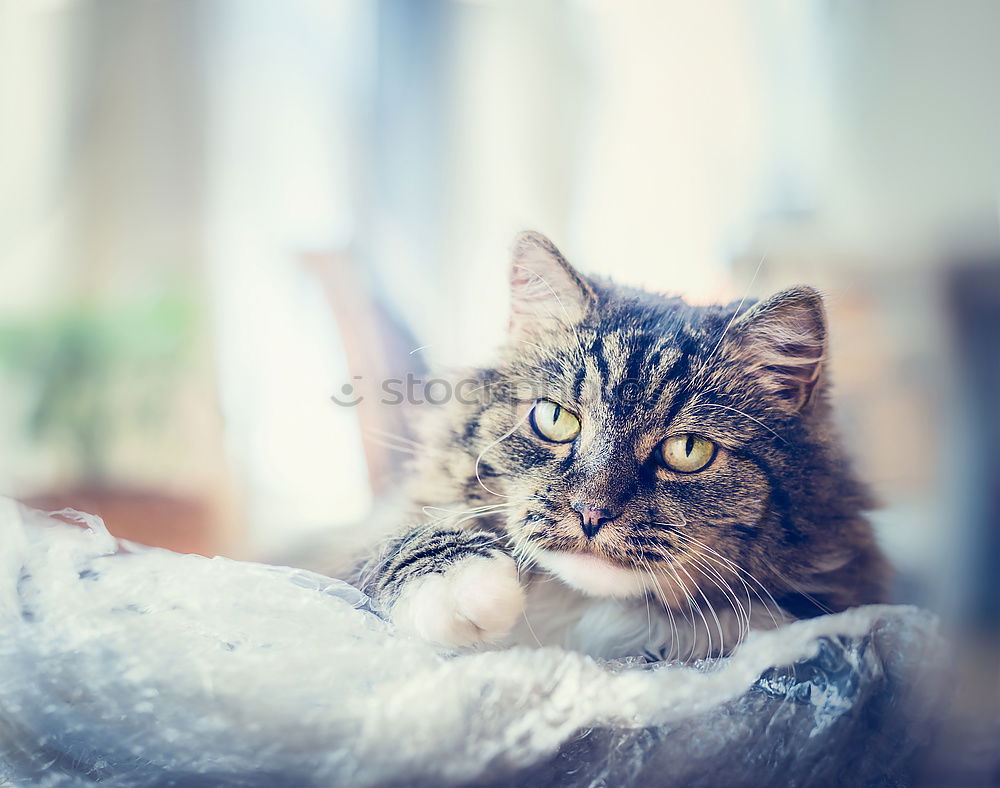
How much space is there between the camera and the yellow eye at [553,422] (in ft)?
2.49

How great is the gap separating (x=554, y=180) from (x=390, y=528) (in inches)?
19.8

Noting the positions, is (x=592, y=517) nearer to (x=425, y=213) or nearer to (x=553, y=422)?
(x=553, y=422)

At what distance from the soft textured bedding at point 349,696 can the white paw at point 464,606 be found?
0.02 meters

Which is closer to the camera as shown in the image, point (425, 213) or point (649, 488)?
point (649, 488)

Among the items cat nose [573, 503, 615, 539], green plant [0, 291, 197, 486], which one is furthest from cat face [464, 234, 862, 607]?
green plant [0, 291, 197, 486]

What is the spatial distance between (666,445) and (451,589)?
0.29 meters

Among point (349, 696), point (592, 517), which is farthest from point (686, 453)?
point (349, 696)

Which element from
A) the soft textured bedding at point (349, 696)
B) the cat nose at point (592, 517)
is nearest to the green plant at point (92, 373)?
the soft textured bedding at point (349, 696)

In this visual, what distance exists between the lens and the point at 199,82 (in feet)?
2.72

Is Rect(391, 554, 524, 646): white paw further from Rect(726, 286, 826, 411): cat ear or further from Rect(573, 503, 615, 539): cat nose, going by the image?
Rect(726, 286, 826, 411): cat ear

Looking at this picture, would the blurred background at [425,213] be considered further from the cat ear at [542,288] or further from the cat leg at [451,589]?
the cat leg at [451,589]

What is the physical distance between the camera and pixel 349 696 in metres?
0.58

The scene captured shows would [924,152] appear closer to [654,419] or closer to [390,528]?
[654,419]

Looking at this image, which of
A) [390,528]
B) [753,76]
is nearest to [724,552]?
[390,528]
